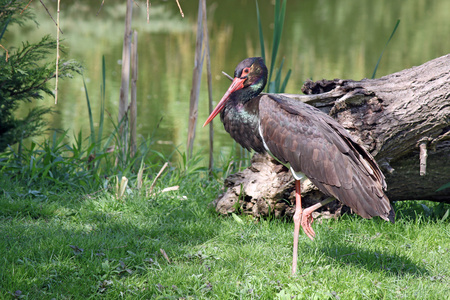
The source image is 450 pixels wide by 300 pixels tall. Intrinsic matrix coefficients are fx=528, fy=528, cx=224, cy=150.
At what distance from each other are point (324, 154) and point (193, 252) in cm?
117

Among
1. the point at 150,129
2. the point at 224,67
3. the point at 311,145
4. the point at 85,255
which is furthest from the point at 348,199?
the point at 224,67

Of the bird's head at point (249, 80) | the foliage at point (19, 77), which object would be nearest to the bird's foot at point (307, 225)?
the bird's head at point (249, 80)

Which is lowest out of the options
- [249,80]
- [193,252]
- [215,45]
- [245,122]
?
[193,252]

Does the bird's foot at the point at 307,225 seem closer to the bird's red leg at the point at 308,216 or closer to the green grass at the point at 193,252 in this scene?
the bird's red leg at the point at 308,216

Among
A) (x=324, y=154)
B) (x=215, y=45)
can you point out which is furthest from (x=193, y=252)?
(x=215, y=45)

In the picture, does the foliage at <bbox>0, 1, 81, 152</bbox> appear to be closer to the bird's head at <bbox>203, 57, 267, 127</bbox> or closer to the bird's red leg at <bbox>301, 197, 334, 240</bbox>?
the bird's head at <bbox>203, 57, 267, 127</bbox>

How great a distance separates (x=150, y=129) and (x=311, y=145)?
5018mm

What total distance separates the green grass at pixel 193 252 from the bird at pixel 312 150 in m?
0.32

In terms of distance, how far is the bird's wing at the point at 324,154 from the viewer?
3577 millimetres

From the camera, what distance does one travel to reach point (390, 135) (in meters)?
4.15

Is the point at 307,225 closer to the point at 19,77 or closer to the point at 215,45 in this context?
the point at 19,77

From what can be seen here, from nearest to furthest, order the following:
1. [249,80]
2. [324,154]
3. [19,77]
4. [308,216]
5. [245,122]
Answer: [324,154] → [308,216] → [245,122] → [249,80] → [19,77]

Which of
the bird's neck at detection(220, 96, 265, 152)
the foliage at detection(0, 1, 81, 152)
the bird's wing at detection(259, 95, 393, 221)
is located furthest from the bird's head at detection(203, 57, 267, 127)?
the foliage at detection(0, 1, 81, 152)

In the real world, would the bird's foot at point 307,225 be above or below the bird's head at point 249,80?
below
